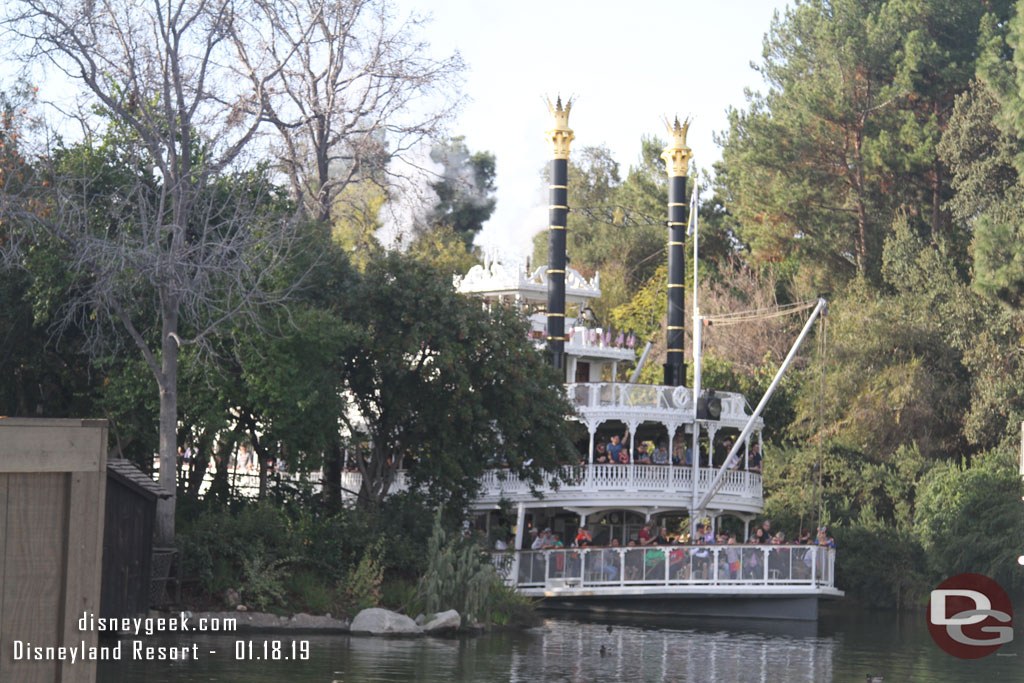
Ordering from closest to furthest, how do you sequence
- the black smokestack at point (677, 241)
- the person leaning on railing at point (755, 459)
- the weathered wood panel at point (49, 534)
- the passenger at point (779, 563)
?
1. the weathered wood panel at point (49, 534)
2. the passenger at point (779, 563)
3. the person leaning on railing at point (755, 459)
4. the black smokestack at point (677, 241)

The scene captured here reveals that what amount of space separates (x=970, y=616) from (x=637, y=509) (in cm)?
853

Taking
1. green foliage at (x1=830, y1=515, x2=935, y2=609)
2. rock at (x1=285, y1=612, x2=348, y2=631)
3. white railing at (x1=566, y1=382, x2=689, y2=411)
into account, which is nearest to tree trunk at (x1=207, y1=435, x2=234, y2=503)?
rock at (x1=285, y1=612, x2=348, y2=631)

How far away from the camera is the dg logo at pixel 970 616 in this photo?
88.4 feet

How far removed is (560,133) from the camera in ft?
128

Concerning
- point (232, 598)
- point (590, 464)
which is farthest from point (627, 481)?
point (232, 598)

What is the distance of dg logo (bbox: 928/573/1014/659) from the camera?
26.9 m

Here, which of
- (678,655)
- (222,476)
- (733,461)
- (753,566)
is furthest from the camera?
(733,461)

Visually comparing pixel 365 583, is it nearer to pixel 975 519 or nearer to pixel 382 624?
pixel 382 624

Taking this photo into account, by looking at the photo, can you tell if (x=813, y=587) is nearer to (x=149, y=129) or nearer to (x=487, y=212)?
(x=149, y=129)

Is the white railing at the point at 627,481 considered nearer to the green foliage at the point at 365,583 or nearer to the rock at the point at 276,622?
the green foliage at the point at 365,583

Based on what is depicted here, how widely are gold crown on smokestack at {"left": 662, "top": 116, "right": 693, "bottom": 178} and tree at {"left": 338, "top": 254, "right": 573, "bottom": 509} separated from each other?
12.4 metres

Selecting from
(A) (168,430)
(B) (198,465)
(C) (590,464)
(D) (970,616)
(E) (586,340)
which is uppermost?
(E) (586,340)

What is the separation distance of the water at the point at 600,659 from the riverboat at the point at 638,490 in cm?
171

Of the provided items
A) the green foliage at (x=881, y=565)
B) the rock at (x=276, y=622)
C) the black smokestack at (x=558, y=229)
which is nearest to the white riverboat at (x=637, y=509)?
the black smokestack at (x=558, y=229)
